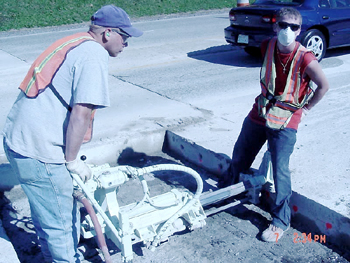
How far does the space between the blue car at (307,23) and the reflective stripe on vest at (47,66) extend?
7.41 metres

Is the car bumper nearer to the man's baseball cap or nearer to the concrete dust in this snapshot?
the concrete dust

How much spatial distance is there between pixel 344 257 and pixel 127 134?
119 inches

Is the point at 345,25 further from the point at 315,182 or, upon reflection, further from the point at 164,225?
the point at 164,225

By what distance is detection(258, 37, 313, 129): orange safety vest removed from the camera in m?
3.58

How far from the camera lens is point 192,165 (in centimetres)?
530

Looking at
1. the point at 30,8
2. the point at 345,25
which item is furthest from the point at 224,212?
the point at 30,8

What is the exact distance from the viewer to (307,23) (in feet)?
31.6

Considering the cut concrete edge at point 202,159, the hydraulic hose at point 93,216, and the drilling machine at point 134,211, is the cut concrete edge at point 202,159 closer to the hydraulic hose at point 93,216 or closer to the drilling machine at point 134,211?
the drilling machine at point 134,211

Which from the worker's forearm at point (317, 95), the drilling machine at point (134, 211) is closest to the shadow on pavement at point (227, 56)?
the worker's forearm at point (317, 95)

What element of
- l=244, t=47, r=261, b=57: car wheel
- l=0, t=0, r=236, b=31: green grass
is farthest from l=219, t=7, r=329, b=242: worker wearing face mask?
l=0, t=0, r=236, b=31: green grass

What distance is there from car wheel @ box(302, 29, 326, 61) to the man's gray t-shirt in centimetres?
786

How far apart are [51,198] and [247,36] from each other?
779cm

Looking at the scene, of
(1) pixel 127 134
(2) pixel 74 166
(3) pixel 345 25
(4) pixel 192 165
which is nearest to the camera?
(2) pixel 74 166

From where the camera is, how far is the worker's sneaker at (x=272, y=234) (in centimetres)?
383
